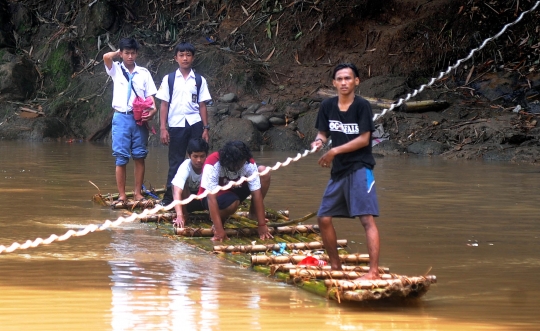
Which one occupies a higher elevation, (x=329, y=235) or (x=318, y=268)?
(x=329, y=235)

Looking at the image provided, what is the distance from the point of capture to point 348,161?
5.87 metres

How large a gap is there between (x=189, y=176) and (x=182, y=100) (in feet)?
4.79

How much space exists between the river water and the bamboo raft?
0.34 ft

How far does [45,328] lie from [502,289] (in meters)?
3.06

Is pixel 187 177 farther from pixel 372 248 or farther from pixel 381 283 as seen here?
pixel 381 283

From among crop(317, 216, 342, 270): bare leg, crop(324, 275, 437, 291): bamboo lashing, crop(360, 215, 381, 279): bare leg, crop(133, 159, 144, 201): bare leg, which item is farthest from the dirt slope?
crop(324, 275, 437, 291): bamboo lashing

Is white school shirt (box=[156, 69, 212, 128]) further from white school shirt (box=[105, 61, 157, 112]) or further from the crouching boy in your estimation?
the crouching boy

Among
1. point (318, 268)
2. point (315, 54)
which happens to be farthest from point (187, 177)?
point (315, 54)

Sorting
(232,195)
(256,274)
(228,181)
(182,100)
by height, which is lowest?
(256,274)

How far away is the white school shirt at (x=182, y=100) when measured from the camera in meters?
9.25

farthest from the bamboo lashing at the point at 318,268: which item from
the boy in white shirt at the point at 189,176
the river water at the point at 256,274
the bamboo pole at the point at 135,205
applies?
the bamboo pole at the point at 135,205

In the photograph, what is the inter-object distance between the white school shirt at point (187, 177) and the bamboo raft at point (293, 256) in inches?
15.4

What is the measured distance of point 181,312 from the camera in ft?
16.5

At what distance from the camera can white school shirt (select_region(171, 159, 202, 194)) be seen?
26.0ft
